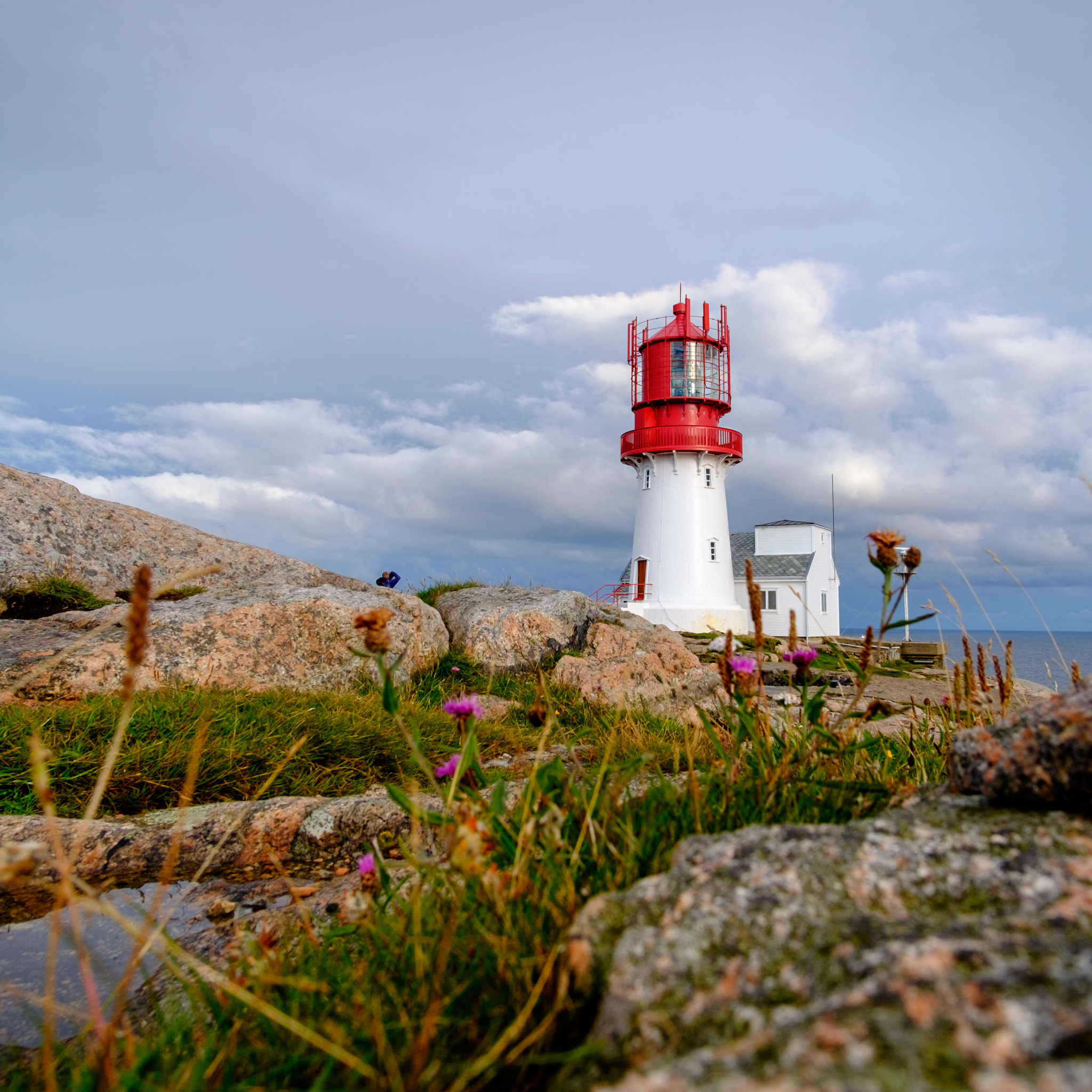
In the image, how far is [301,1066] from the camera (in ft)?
5.02

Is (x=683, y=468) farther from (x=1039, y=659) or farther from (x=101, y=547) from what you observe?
A: (x=1039, y=659)

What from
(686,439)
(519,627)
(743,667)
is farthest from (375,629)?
(686,439)

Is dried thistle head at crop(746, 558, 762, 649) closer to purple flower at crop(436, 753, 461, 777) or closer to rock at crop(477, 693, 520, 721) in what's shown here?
purple flower at crop(436, 753, 461, 777)

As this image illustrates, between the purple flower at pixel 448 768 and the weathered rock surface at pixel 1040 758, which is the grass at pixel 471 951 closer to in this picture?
the purple flower at pixel 448 768

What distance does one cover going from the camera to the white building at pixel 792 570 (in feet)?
127

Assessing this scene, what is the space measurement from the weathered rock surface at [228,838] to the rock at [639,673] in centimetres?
348

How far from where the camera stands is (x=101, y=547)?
34.6 ft

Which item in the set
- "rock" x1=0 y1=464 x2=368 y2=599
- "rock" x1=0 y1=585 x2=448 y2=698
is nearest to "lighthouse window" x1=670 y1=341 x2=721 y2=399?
"rock" x1=0 y1=464 x2=368 y2=599

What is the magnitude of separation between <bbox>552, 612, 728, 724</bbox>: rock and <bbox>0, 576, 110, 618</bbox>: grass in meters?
5.77

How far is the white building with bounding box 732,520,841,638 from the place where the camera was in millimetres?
38594

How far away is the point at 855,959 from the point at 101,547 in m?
11.4

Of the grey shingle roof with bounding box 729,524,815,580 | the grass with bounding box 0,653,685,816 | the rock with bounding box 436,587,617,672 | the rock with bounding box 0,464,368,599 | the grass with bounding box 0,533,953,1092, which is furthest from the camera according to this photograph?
the grey shingle roof with bounding box 729,524,815,580

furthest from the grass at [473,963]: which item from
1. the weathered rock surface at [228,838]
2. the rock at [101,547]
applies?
the rock at [101,547]

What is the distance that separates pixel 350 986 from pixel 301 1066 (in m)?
0.24
